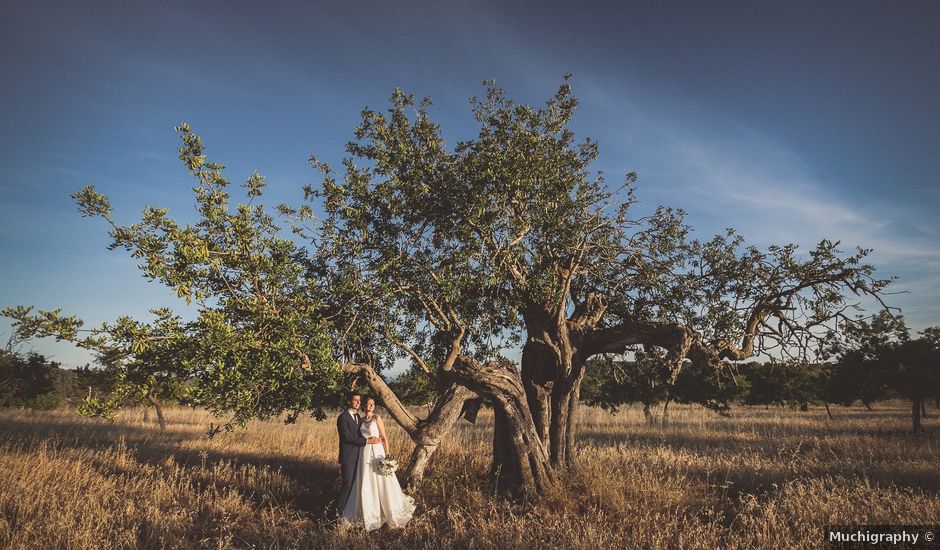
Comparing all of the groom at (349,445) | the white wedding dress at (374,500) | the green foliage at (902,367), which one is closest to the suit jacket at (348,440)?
the groom at (349,445)

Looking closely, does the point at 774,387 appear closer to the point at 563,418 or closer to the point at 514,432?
the point at 563,418

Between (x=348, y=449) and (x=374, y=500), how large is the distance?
4.06 feet

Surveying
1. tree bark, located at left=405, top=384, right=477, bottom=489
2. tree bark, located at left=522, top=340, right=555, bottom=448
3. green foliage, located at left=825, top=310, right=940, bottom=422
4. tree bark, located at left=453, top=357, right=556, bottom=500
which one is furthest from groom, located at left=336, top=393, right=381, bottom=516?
green foliage, located at left=825, top=310, right=940, bottom=422

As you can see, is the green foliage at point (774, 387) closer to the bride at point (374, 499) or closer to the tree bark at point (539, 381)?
the tree bark at point (539, 381)

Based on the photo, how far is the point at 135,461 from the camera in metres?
13.1

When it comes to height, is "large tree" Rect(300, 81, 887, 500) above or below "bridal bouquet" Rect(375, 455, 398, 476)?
above

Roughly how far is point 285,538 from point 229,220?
5.85m

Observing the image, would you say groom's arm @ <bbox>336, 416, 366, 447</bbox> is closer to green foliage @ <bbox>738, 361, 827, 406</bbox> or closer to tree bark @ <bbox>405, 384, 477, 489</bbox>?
tree bark @ <bbox>405, 384, 477, 489</bbox>

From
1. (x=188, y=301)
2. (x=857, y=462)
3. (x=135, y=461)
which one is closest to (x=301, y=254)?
(x=188, y=301)

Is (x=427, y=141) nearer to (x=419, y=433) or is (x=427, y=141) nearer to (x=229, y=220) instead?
(x=229, y=220)

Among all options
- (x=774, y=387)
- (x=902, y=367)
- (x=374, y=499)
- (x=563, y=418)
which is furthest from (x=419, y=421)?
(x=774, y=387)

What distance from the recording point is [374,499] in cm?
928

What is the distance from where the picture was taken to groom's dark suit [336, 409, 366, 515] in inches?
374

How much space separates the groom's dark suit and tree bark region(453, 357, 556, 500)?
102 inches
